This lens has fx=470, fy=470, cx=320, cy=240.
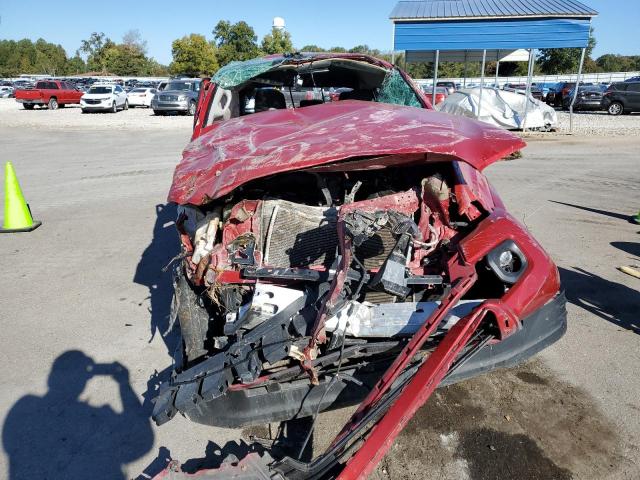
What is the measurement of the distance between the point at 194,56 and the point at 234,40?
6233 millimetres

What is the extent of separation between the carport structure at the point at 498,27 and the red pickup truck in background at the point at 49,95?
67.4 feet

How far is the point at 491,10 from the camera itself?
15.5 meters

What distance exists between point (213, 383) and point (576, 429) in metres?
1.97

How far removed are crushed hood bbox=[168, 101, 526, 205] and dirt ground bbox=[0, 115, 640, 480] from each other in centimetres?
135

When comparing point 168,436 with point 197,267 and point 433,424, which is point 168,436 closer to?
point 197,267

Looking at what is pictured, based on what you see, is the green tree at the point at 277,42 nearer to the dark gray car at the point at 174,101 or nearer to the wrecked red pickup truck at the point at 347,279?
the dark gray car at the point at 174,101

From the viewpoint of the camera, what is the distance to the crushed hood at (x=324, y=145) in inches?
95.2

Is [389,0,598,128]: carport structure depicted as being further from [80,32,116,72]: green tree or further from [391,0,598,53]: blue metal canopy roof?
[80,32,116,72]: green tree

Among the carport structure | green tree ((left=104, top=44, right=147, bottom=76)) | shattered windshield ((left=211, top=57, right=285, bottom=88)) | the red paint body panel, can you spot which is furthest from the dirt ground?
green tree ((left=104, top=44, right=147, bottom=76))

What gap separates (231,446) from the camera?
251cm

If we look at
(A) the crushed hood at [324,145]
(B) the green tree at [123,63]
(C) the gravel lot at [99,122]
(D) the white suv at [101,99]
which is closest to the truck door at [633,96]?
(C) the gravel lot at [99,122]

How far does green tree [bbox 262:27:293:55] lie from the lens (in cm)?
4422

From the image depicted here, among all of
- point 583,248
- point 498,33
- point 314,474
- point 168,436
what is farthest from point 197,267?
point 498,33

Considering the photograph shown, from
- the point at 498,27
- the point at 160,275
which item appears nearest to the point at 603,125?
the point at 498,27
